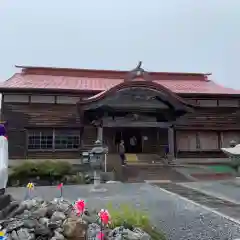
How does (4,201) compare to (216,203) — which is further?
(216,203)

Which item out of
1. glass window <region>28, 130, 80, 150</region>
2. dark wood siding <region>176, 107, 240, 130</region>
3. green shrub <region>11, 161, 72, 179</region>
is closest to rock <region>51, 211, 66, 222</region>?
green shrub <region>11, 161, 72, 179</region>

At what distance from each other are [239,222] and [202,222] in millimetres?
724

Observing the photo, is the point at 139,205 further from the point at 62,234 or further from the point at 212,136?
the point at 212,136

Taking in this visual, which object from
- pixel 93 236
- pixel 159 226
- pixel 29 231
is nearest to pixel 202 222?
pixel 159 226

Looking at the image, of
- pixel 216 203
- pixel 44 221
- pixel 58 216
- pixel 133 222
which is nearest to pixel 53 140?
pixel 216 203

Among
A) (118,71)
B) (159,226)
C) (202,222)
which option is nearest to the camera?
(159,226)

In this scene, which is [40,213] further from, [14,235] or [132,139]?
[132,139]

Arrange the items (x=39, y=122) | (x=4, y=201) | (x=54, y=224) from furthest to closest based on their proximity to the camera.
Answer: (x=39, y=122), (x=4, y=201), (x=54, y=224)

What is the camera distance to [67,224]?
4.57m

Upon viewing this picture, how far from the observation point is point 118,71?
2722 cm

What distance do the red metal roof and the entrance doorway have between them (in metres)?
3.67

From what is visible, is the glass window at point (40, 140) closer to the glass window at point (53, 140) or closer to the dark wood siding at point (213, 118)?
the glass window at point (53, 140)

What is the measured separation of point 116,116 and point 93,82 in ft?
17.1

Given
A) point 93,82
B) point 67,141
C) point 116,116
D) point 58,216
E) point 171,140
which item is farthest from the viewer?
point 93,82
